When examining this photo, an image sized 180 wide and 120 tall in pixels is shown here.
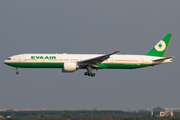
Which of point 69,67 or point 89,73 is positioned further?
point 89,73

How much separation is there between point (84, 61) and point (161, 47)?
18.7 meters

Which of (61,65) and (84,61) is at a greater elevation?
(84,61)

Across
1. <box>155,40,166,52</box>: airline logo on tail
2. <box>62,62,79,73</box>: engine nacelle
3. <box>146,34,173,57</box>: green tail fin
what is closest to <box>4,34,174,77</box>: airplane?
<box>62,62,79,73</box>: engine nacelle

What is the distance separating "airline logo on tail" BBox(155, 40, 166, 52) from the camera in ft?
222

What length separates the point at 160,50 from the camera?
221 ft

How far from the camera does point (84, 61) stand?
59.0 meters

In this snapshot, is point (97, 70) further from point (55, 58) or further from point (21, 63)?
point (21, 63)

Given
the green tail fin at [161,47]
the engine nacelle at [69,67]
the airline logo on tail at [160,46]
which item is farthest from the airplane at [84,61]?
the airline logo on tail at [160,46]

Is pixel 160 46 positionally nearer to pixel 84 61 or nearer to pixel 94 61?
pixel 94 61

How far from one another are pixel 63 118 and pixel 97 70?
14.0 m

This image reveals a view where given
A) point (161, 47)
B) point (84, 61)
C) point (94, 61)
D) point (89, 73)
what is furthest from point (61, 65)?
point (161, 47)

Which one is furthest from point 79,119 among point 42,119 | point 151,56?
point 151,56

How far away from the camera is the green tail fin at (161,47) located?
67.1m

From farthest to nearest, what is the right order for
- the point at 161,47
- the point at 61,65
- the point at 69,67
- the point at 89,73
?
the point at 161,47
the point at 89,73
the point at 61,65
the point at 69,67
